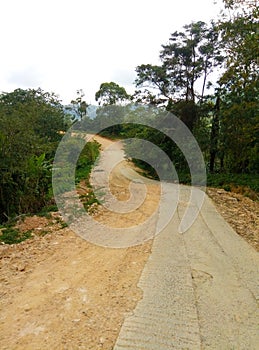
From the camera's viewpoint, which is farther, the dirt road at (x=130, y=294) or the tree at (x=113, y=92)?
the tree at (x=113, y=92)

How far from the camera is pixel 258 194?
11281 millimetres

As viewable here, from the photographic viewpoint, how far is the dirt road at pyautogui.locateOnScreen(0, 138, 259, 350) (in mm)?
3113

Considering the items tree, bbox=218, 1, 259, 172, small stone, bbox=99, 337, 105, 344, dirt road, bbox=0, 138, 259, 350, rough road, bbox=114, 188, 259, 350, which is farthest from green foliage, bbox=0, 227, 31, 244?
tree, bbox=218, 1, 259, 172

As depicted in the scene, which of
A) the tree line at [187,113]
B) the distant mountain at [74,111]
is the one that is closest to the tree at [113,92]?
the distant mountain at [74,111]

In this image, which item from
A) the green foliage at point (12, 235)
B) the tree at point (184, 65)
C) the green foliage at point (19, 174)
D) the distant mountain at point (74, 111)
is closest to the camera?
the green foliage at point (12, 235)

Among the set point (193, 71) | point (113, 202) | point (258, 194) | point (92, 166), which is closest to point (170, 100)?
point (193, 71)

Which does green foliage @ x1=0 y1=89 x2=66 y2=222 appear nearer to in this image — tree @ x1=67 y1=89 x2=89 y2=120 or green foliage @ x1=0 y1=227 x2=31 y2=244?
green foliage @ x1=0 y1=227 x2=31 y2=244

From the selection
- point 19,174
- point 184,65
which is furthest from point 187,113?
point 19,174

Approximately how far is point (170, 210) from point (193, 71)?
35.7 feet

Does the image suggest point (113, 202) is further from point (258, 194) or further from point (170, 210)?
point (258, 194)

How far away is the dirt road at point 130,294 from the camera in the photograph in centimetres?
311

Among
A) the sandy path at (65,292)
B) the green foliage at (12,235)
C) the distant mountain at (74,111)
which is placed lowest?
the sandy path at (65,292)

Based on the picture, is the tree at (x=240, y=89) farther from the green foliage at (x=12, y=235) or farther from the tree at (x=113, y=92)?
the tree at (x=113, y=92)

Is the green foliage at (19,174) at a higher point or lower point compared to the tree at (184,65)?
lower
